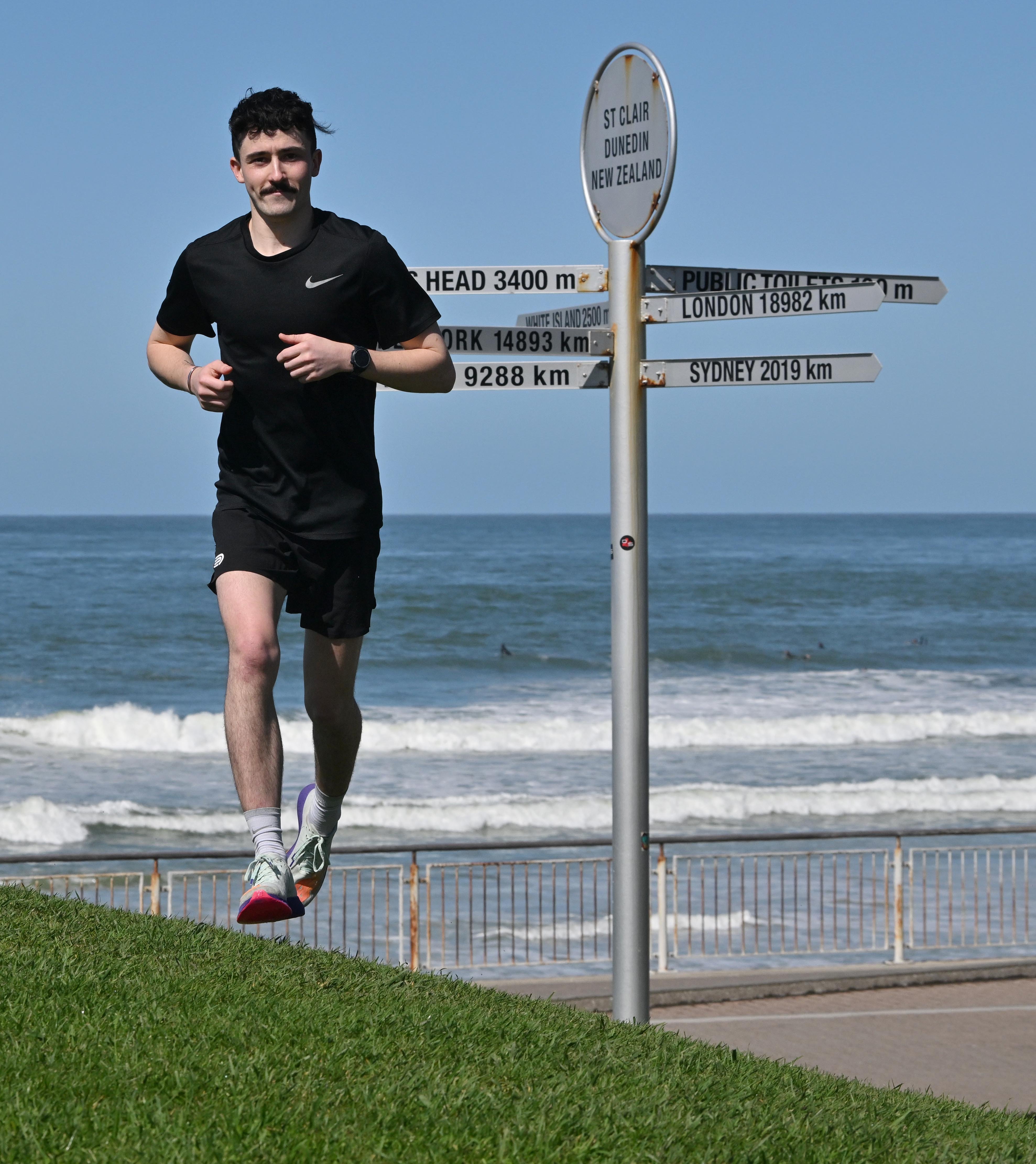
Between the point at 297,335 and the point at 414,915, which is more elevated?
the point at 297,335

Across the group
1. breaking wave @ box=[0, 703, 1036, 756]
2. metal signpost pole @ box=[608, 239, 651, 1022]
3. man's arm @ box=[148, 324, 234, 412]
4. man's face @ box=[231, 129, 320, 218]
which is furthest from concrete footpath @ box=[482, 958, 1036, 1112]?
breaking wave @ box=[0, 703, 1036, 756]

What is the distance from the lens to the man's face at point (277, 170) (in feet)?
13.9

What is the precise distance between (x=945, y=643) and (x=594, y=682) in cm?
1889

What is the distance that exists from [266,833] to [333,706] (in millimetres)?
600

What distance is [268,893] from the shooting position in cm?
414

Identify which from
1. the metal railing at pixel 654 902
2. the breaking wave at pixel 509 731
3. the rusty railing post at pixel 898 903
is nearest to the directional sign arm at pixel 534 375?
the metal railing at pixel 654 902

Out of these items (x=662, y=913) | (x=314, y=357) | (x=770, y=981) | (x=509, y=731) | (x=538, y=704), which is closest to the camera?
(x=314, y=357)

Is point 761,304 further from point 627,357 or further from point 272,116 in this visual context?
point 272,116

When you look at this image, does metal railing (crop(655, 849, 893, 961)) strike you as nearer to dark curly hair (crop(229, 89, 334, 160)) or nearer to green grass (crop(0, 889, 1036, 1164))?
green grass (crop(0, 889, 1036, 1164))

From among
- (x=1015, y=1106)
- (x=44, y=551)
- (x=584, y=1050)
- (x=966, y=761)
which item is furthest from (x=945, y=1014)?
(x=44, y=551)

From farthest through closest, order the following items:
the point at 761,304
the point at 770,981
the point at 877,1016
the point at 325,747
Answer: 1. the point at 770,981
2. the point at 877,1016
3. the point at 761,304
4. the point at 325,747

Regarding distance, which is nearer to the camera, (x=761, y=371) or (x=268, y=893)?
(x=268, y=893)

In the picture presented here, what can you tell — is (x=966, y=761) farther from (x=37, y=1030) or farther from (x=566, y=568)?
(x=566, y=568)

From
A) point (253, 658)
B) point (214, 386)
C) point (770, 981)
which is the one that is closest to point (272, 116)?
point (214, 386)
